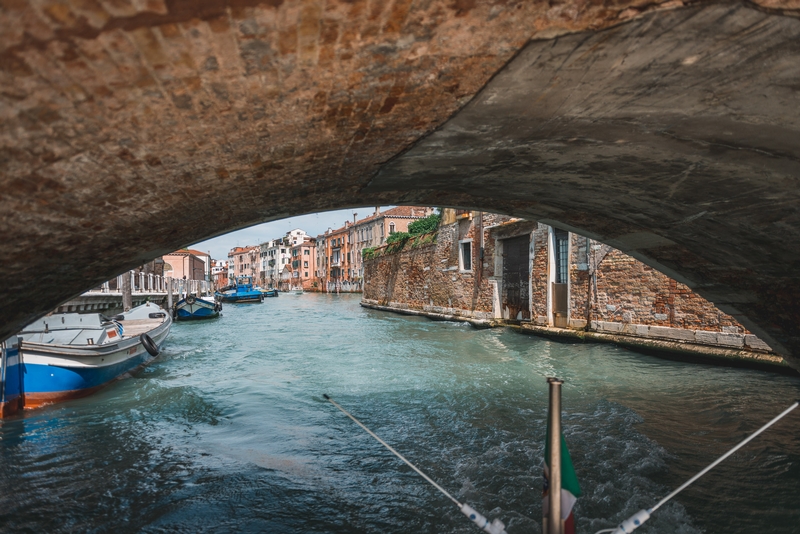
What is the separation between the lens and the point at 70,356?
7828mm

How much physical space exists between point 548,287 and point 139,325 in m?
11.0

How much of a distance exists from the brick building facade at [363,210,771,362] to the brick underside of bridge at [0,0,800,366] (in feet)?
25.0

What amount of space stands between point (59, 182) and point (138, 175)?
0.28 meters

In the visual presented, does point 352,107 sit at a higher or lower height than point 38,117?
higher

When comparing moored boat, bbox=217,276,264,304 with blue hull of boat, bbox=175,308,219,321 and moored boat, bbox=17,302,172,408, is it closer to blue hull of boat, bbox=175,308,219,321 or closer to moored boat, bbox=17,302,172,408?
blue hull of boat, bbox=175,308,219,321

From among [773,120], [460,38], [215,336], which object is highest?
[460,38]

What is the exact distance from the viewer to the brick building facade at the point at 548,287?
10.2 metres

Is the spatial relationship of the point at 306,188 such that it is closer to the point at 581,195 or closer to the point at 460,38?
the point at 460,38

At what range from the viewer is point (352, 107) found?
2.07m

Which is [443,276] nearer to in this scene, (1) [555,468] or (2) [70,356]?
(2) [70,356]

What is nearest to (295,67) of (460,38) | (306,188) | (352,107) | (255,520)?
(352,107)

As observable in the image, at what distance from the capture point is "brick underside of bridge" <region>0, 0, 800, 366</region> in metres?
1.53

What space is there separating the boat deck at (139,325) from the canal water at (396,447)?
6.07ft

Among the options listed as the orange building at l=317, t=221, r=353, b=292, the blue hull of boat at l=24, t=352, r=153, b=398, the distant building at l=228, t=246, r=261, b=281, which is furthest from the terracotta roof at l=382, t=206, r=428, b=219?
the distant building at l=228, t=246, r=261, b=281
